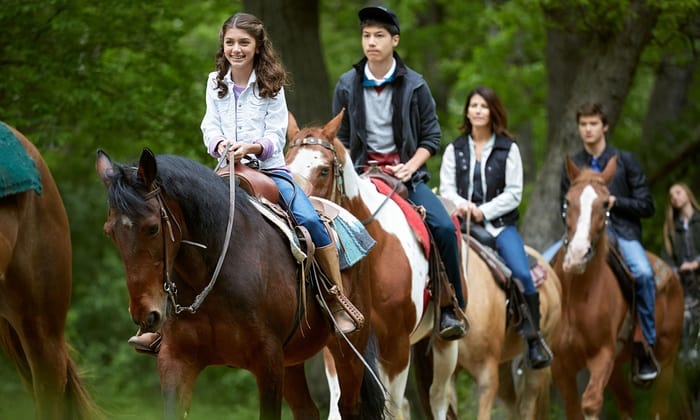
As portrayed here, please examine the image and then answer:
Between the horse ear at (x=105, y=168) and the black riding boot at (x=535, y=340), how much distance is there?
5.60m

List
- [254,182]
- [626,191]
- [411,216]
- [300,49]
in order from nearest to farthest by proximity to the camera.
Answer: [254,182]
[411,216]
[626,191]
[300,49]

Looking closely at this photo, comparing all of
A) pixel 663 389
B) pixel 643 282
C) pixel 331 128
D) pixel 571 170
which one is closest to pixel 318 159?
pixel 331 128

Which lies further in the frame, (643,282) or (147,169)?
(643,282)

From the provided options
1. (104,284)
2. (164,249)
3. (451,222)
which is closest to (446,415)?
(451,222)

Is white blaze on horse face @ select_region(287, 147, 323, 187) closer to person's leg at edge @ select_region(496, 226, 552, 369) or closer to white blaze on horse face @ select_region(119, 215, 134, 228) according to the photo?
white blaze on horse face @ select_region(119, 215, 134, 228)

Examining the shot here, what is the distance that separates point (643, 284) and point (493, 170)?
7.01ft

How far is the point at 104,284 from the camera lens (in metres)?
23.9

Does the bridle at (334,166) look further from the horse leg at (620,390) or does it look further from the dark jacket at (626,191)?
the horse leg at (620,390)

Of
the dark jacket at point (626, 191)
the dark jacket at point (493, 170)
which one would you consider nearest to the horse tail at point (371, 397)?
the dark jacket at point (493, 170)

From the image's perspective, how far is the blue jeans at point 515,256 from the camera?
10828 millimetres

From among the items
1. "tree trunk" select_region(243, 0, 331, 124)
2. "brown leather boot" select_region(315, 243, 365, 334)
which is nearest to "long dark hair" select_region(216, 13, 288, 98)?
"brown leather boot" select_region(315, 243, 365, 334)

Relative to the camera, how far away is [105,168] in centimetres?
608

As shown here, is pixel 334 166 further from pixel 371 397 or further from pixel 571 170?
pixel 571 170

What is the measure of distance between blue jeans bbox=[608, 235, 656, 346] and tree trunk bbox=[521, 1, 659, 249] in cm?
300
